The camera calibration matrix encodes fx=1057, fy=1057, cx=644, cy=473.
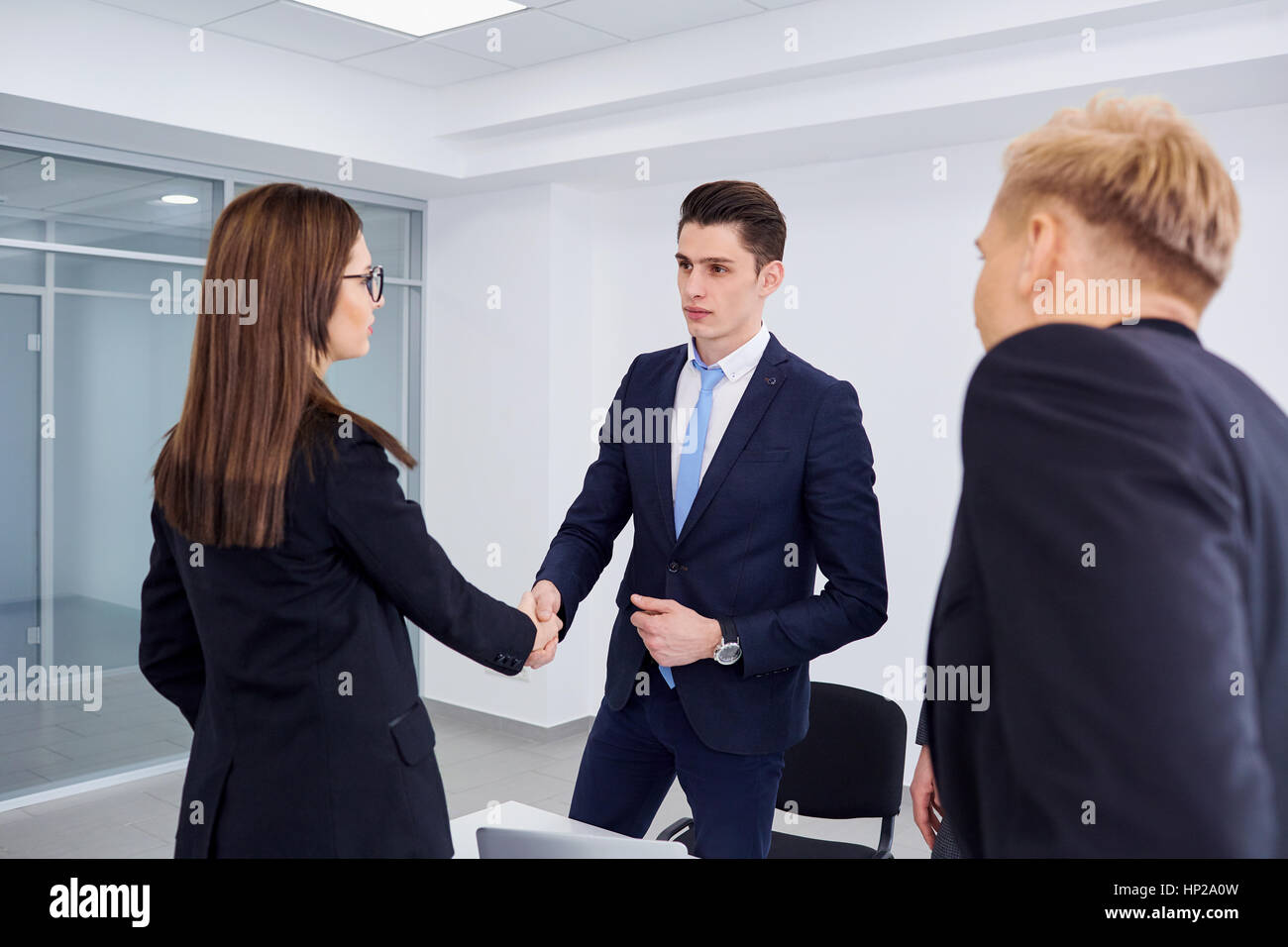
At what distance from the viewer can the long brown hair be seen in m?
1.40

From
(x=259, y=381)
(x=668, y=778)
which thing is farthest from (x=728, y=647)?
(x=259, y=381)

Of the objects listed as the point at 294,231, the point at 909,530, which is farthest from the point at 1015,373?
the point at 909,530

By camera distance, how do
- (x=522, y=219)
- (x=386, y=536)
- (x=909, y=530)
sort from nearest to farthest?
(x=386, y=536) < (x=909, y=530) < (x=522, y=219)

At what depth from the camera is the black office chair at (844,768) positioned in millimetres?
2670

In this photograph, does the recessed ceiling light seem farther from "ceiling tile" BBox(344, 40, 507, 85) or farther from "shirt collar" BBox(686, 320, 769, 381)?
"shirt collar" BBox(686, 320, 769, 381)

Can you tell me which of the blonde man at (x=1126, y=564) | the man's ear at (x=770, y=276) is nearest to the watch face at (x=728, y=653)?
the man's ear at (x=770, y=276)

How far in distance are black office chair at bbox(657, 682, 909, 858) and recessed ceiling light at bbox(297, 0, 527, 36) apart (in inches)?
114

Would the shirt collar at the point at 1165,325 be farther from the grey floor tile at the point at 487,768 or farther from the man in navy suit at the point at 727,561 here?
the grey floor tile at the point at 487,768

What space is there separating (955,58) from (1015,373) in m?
3.49

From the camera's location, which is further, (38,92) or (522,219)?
(522,219)

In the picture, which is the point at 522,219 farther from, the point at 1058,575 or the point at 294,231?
the point at 1058,575

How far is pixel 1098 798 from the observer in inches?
28.2

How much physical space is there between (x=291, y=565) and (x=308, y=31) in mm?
3608

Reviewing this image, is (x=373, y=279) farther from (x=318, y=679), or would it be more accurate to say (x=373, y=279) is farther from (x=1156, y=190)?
(x=1156, y=190)
